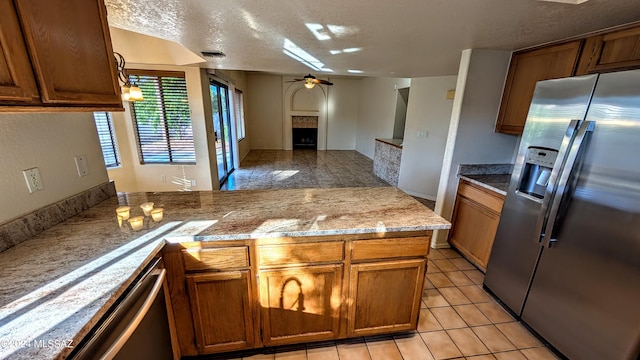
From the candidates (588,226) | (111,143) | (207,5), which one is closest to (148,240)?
(207,5)

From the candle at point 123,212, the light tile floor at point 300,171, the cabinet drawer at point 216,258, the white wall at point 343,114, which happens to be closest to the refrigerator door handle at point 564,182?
the cabinet drawer at point 216,258

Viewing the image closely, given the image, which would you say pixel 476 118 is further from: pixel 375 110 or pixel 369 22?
pixel 375 110

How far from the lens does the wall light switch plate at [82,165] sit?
1527 mm

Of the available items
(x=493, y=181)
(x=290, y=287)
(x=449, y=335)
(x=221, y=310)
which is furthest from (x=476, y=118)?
(x=221, y=310)

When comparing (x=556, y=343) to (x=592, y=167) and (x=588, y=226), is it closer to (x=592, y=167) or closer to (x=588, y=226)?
(x=588, y=226)

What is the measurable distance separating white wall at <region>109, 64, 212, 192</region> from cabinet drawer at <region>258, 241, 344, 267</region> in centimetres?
341

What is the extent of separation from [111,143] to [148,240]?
3787mm

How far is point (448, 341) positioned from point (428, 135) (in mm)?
3517

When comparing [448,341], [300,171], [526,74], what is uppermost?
[526,74]

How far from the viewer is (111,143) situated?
3.92 metres

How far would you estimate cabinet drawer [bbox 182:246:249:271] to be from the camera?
1300 millimetres

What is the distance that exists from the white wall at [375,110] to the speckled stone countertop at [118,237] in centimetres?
499

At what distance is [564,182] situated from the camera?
1.48 m

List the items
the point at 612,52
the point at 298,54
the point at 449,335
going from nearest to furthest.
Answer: the point at 612,52 < the point at 449,335 < the point at 298,54
